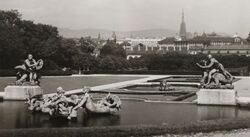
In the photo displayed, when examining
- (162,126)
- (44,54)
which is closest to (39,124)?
(162,126)

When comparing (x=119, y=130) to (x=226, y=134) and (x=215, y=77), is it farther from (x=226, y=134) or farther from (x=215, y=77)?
(x=215, y=77)

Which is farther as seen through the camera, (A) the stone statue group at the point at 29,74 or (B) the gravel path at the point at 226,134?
(A) the stone statue group at the point at 29,74

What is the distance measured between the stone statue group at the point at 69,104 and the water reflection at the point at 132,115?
0.31 m

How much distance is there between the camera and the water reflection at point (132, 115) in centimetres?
1661

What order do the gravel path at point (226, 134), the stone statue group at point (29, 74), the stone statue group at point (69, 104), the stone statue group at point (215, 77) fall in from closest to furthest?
the gravel path at point (226, 134), the stone statue group at point (69, 104), the stone statue group at point (215, 77), the stone statue group at point (29, 74)

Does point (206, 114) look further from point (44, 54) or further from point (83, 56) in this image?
point (83, 56)

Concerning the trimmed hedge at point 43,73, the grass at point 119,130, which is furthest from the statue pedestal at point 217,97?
the trimmed hedge at point 43,73

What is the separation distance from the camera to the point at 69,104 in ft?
59.1

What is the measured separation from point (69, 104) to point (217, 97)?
853 cm

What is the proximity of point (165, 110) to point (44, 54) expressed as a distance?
45.7 meters

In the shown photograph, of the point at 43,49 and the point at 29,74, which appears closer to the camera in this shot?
the point at 29,74

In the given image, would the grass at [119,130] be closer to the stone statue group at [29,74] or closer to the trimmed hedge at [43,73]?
the stone statue group at [29,74]

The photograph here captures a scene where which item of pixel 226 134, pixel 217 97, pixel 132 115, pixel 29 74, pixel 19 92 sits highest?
pixel 29 74

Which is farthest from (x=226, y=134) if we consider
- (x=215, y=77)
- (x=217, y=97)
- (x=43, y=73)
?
(x=43, y=73)
